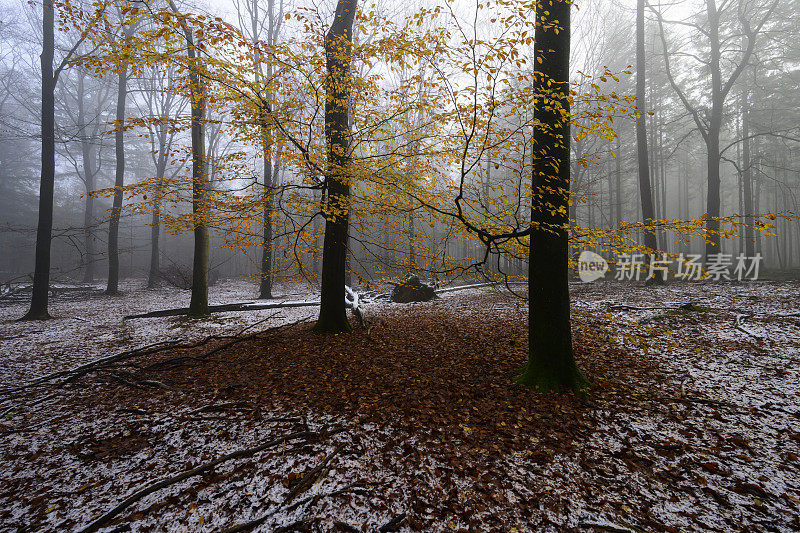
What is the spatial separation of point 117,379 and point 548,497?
6071 mm

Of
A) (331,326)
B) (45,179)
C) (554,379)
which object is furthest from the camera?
(45,179)

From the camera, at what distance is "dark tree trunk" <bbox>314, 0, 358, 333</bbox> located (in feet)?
18.4

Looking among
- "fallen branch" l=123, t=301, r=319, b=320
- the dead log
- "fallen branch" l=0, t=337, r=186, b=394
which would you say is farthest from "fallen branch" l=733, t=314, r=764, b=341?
"fallen branch" l=123, t=301, r=319, b=320

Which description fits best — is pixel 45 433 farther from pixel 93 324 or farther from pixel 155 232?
pixel 155 232

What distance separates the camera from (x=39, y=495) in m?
2.62

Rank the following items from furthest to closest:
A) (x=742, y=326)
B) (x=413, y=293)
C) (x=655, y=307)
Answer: (x=413, y=293) → (x=655, y=307) → (x=742, y=326)

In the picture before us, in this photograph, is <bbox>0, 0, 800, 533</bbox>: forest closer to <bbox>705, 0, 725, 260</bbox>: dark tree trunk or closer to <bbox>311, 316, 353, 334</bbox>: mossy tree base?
<bbox>311, 316, 353, 334</bbox>: mossy tree base

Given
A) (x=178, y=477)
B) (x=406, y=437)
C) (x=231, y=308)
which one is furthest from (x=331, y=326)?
(x=231, y=308)

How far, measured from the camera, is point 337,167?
5.31 meters

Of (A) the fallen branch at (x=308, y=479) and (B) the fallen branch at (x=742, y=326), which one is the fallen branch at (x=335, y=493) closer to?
(A) the fallen branch at (x=308, y=479)

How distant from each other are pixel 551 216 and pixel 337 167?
Result: 3451 millimetres

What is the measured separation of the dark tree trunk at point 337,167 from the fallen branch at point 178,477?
12.1ft

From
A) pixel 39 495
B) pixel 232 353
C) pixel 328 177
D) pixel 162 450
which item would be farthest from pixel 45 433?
pixel 328 177

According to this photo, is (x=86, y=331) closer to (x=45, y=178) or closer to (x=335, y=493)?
(x=45, y=178)
